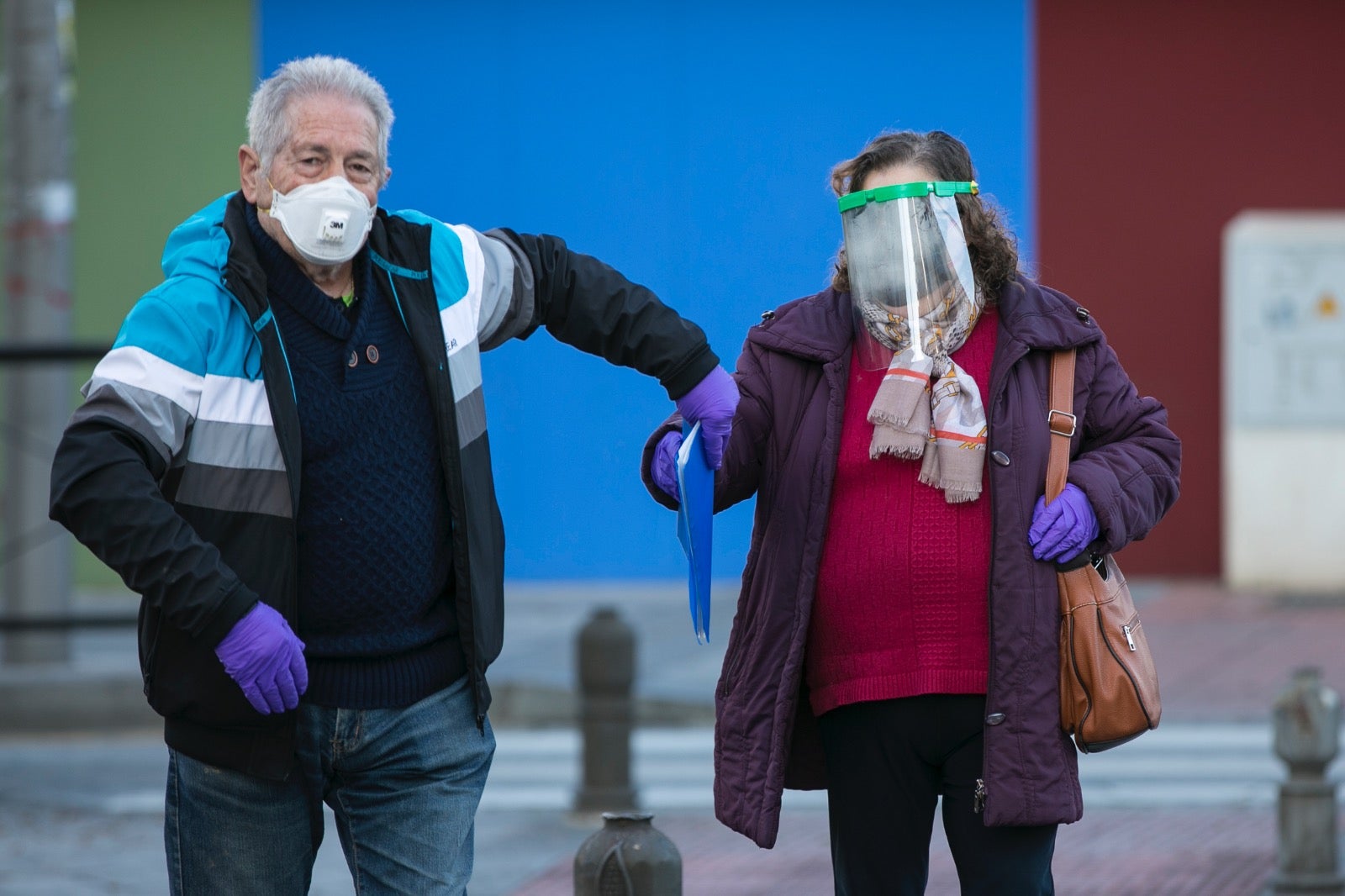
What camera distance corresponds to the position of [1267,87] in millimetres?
13453

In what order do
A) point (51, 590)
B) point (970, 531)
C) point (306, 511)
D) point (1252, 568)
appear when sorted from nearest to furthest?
point (306, 511) → point (970, 531) → point (51, 590) → point (1252, 568)

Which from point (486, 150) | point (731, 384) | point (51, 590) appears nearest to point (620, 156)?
point (486, 150)

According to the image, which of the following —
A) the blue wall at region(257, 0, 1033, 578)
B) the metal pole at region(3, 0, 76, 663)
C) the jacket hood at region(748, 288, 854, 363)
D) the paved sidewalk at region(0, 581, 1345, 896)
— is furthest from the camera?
the blue wall at region(257, 0, 1033, 578)

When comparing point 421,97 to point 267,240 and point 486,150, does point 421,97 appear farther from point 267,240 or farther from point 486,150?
point 267,240

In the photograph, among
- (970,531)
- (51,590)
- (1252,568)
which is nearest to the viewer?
(970,531)

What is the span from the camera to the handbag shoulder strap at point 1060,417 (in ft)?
11.1

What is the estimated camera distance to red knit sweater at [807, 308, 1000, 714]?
335cm

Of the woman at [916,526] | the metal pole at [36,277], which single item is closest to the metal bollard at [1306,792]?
the woman at [916,526]

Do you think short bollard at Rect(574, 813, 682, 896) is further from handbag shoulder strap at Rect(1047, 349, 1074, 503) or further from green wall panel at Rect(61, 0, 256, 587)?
green wall panel at Rect(61, 0, 256, 587)

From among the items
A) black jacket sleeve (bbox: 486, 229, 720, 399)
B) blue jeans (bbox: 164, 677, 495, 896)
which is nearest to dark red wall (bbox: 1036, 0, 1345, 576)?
black jacket sleeve (bbox: 486, 229, 720, 399)

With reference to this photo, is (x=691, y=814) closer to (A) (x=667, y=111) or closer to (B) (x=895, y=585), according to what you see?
(B) (x=895, y=585)

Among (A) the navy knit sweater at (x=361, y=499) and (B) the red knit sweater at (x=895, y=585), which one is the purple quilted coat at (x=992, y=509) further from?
(A) the navy knit sweater at (x=361, y=499)

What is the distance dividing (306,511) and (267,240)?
0.48m

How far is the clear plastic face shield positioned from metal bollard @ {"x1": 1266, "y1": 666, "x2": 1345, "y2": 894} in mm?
3005
